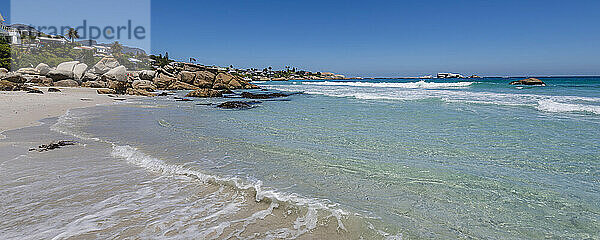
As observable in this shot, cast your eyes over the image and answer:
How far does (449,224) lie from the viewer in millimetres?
2971

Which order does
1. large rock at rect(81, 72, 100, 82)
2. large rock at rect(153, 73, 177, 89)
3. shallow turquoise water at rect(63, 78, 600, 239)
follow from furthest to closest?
large rock at rect(153, 73, 177, 89)
large rock at rect(81, 72, 100, 82)
shallow turquoise water at rect(63, 78, 600, 239)

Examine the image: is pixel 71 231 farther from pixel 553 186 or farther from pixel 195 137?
pixel 553 186

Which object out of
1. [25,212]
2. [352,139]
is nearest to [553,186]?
[352,139]

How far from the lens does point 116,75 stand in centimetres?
3662

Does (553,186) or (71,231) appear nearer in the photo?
(71,231)

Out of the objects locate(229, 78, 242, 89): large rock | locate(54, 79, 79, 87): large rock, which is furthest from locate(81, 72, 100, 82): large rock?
locate(229, 78, 242, 89): large rock

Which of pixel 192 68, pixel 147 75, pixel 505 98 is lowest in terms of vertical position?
pixel 505 98

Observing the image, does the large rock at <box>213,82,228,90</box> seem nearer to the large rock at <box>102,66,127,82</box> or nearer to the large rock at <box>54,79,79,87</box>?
the large rock at <box>102,66,127,82</box>

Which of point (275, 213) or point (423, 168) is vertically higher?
point (423, 168)

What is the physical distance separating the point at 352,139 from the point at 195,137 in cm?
390

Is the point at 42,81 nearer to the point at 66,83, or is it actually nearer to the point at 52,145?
the point at 66,83

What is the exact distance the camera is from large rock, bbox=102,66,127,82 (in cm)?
3568

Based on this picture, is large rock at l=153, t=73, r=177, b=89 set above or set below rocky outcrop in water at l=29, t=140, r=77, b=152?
above

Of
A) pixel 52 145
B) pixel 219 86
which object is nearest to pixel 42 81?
pixel 219 86
